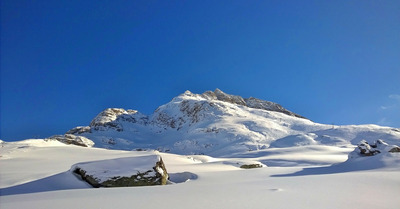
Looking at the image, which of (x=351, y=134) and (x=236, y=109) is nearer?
(x=351, y=134)

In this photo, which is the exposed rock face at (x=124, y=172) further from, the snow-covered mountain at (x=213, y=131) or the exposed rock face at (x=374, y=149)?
the snow-covered mountain at (x=213, y=131)

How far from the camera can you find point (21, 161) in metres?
15.3

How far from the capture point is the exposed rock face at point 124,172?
9.53 m

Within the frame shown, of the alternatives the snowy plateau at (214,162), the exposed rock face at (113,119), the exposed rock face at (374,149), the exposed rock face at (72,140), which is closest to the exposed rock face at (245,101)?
the snowy plateau at (214,162)

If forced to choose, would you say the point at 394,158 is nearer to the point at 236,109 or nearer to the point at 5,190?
the point at 5,190

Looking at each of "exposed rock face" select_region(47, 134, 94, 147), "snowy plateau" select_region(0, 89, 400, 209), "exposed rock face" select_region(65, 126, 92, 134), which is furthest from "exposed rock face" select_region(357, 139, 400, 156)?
"exposed rock face" select_region(65, 126, 92, 134)

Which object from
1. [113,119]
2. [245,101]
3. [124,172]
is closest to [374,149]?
[124,172]

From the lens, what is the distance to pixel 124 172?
973 cm

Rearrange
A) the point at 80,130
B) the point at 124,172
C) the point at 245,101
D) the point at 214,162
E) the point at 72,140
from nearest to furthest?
1. the point at 124,172
2. the point at 214,162
3. the point at 72,140
4. the point at 80,130
5. the point at 245,101

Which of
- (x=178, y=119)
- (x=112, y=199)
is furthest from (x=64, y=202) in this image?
(x=178, y=119)

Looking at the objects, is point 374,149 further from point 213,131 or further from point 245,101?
point 245,101

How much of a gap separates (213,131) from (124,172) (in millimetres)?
50409

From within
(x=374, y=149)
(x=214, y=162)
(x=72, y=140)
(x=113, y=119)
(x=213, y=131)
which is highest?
(x=113, y=119)

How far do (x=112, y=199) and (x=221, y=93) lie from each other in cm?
11876
